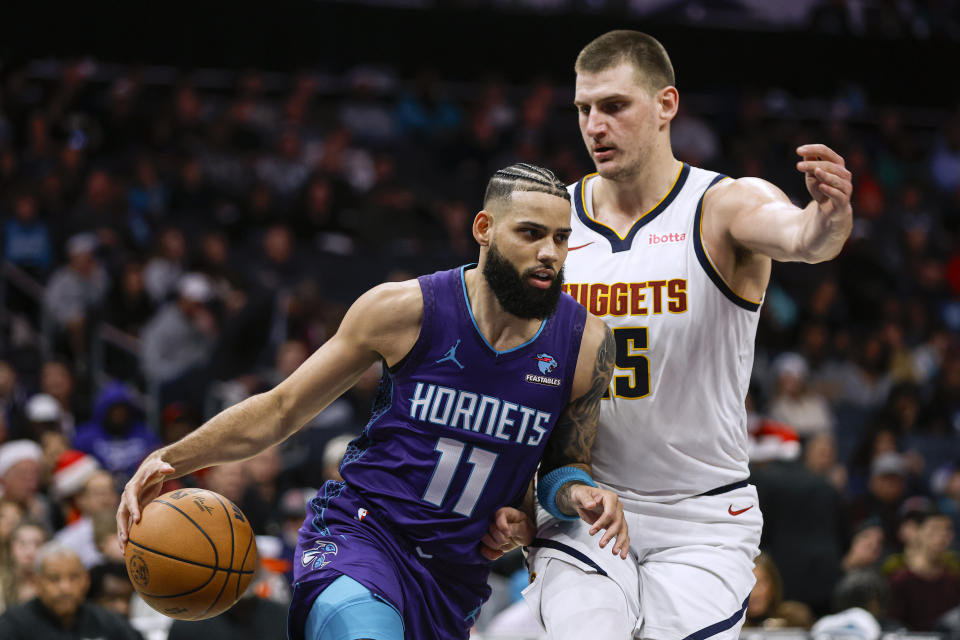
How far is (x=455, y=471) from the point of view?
434 cm

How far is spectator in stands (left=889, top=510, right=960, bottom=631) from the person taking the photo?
9242mm

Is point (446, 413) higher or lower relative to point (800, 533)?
higher

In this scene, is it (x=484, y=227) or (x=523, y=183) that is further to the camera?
(x=484, y=227)

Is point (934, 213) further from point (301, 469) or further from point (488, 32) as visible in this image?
point (301, 469)

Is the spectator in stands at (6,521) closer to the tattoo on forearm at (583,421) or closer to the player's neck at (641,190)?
the tattoo on forearm at (583,421)

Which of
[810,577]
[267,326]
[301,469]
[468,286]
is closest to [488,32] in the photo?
[267,326]

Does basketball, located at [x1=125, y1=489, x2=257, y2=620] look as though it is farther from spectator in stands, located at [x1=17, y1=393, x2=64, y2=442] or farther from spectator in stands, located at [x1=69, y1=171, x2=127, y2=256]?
spectator in stands, located at [x1=69, y1=171, x2=127, y2=256]

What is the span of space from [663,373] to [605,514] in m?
0.62

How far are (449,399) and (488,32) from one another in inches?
568

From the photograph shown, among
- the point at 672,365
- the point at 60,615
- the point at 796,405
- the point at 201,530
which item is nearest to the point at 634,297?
the point at 672,365

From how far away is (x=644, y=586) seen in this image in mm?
4406

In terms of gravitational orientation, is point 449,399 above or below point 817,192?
below

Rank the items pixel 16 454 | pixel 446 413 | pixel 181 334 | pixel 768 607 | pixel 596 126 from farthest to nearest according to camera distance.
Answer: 1. pixel 181 334
2. pixel 16 454
3. pixel 768 607
4. pixel 596 126
5. pixel 446 413

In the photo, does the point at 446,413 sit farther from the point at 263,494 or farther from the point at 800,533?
the point at 800,533
